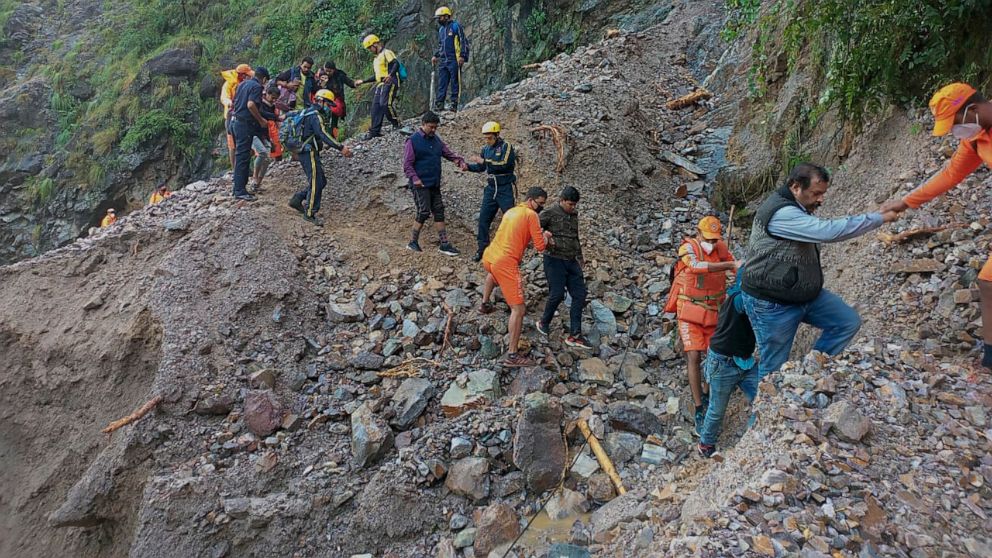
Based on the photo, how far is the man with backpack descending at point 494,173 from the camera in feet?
21.0

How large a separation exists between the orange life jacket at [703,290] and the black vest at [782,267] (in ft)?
3.69

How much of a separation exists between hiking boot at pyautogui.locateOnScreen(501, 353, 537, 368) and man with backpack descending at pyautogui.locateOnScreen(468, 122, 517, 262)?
167 centimetres

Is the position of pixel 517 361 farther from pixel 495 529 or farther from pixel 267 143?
pixel 267 143

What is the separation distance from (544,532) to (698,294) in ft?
6.76

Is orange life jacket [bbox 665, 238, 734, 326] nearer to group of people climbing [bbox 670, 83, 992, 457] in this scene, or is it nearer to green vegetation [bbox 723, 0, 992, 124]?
group of people climbing [bbox 670, 83, 992, 457]

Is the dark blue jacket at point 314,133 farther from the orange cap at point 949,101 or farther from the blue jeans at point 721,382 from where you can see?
the orange cap at point 949,101

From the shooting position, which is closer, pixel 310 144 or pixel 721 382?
pixel 721 382

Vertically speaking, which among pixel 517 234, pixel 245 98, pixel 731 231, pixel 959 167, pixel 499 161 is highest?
pixel 959 167

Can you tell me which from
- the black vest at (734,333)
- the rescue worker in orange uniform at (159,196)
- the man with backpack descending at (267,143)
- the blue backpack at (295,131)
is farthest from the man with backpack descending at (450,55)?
the black vest at (734,333)

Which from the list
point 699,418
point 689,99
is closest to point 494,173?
point 699,418

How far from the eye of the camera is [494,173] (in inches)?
255

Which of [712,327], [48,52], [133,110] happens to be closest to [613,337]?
[712,327]

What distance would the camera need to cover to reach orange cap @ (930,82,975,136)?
9.59 feet

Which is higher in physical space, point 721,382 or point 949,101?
point 949,101
